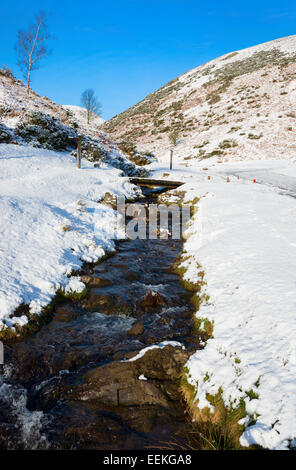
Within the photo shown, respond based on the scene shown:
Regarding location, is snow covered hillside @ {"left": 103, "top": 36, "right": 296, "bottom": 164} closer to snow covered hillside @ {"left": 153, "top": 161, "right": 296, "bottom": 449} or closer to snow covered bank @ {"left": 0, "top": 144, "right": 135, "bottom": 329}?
snow covered bank @ {"left": 0, "top": 144, "right": 135, "bottom": 329}

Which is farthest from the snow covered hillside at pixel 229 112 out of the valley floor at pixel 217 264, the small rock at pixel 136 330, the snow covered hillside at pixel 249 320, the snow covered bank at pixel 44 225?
the small rock at pixel 136 330

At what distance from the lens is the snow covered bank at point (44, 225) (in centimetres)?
748

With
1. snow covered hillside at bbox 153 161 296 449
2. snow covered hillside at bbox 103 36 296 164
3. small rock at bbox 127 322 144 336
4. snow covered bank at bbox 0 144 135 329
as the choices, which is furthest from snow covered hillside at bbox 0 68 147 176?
snow covered hillside at bbox 103 36 296 164

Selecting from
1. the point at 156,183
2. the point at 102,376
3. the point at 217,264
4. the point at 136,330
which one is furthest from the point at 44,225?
the point at 156,183

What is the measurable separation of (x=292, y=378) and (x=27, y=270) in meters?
7.38

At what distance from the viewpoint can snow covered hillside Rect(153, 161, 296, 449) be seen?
12.2 ft

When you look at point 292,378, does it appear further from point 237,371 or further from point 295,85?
point 295,85

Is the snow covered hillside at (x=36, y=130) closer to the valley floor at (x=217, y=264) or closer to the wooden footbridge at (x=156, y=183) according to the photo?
the valley floor at (x=217, y=264)

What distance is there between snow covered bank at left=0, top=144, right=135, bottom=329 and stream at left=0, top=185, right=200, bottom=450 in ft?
3.51

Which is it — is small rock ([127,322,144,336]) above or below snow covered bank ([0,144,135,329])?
below

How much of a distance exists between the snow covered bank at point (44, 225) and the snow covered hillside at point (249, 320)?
4410mm

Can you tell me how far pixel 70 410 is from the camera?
14.8 feet

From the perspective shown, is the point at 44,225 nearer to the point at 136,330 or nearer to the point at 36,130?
the point at 136,330
